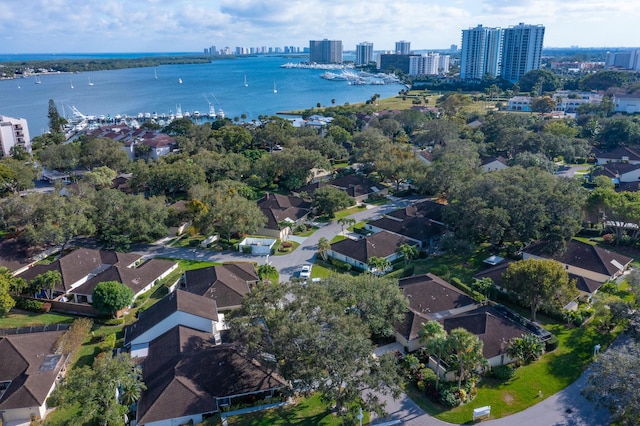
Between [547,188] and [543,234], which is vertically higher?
[547,188]

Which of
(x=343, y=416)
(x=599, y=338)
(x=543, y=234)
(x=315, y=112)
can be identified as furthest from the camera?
(x=315, y=112)

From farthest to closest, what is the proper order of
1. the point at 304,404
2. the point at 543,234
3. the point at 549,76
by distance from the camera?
the point at 549,76, the point at 543,234, the point at 304,404

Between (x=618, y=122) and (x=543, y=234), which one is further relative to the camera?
(x=618, y=122)

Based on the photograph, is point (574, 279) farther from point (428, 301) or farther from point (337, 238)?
point (337, 238)

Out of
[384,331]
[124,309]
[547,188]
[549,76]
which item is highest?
[549,76]

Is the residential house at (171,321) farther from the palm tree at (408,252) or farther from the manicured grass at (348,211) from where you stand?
the manicured grass at (348,211)

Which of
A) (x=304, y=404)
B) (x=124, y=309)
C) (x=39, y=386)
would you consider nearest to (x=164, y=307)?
(x=124, y=309)

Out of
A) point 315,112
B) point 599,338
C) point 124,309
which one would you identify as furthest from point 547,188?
point 315,112

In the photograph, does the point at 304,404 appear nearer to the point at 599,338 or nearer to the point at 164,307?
the point at 164,307
